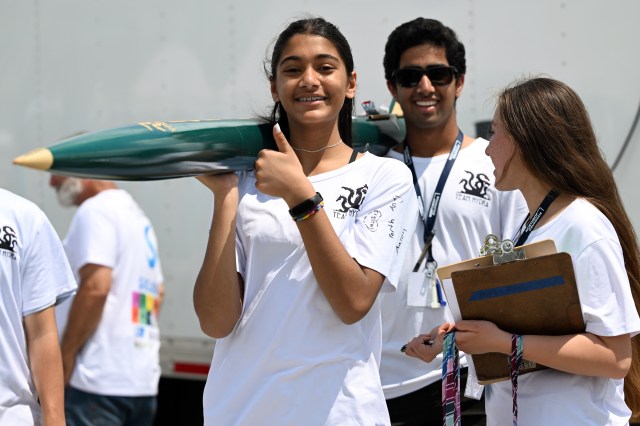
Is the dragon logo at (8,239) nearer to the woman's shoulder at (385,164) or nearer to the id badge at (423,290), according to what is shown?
the woman's shoulder at (385,164)

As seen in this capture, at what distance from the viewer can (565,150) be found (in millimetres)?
2652

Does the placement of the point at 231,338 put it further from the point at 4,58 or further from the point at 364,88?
the point at 4,58

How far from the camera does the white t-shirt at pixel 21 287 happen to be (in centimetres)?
309

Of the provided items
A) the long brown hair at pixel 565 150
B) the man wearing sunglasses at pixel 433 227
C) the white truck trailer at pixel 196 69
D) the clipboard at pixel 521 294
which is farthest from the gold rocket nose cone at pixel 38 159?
the white truck trailer at pixel 196 69

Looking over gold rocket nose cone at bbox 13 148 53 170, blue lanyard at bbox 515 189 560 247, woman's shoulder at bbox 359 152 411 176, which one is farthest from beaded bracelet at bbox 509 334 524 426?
gold rocket nose cone at bbox 13 148 53 170

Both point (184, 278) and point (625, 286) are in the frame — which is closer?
point (625, 286)

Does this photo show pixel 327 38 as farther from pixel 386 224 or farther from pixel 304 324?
pixel 304 324

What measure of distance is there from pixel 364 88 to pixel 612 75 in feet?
4.03

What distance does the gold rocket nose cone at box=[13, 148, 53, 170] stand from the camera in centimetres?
236

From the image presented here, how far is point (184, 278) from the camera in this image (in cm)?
571

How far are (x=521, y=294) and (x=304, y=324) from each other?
1.94 feet

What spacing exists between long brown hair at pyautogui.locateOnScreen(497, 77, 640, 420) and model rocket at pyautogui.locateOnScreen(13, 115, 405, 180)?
81 centimetres

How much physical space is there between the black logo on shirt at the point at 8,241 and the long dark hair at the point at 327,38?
0.91m

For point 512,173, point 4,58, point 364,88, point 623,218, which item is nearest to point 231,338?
point 512,173
